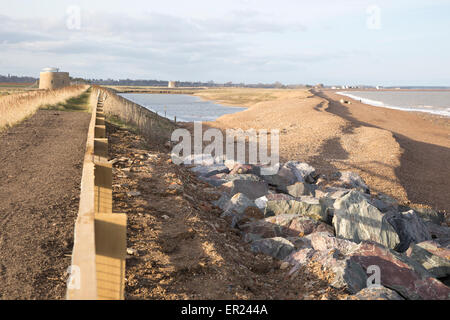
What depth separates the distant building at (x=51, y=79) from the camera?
6350 cm

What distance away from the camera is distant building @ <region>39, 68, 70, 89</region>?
63500 mm

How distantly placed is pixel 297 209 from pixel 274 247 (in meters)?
1.80

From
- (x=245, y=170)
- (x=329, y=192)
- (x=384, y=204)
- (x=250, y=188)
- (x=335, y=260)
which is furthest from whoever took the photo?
(x=245, y=170)

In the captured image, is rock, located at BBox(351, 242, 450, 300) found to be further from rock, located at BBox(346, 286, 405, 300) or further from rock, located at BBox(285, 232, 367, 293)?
rock, located at BBox(346, 286, 405, 300)

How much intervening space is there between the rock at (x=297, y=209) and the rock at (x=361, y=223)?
1.26 feet

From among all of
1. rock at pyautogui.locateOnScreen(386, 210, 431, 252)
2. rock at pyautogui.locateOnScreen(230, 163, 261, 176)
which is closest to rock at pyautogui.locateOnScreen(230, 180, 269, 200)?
rock at pyautogui.locateOnScreen(230, 163, 261, 176)

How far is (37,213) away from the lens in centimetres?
498

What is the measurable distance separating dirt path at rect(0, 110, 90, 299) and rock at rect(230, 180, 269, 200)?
9.64 feet

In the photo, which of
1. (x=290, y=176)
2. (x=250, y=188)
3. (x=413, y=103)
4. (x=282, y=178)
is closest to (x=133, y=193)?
(x=250, y=188)

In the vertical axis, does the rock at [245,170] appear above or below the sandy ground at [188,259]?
above

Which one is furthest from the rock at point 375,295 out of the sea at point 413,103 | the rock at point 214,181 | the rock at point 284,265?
the sea at point 413,103

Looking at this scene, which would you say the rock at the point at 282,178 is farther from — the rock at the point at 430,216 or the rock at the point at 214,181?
the rock at the point at 430,216

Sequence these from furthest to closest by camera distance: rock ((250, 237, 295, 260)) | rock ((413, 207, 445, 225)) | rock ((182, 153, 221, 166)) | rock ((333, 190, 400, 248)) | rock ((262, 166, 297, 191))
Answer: rock ((182, 153, 221, 166))
rock ((262, 166, 297, 191))
rock ((413, 207, 445, 225))
rock ((333, 190, 400, 248))
rock ((250, 237, 295, 260))

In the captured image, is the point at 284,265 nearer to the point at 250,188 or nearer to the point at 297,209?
the point at 297,209
